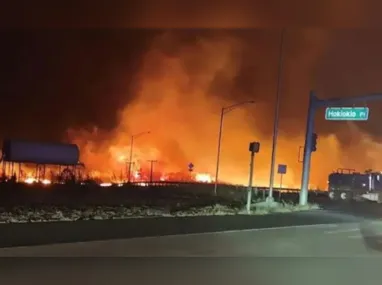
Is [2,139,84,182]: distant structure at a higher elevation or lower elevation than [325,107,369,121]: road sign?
lower

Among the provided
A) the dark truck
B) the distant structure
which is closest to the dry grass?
the dark truck

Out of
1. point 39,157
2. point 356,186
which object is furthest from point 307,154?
point 39,157

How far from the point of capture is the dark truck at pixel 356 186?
50781 millimetres

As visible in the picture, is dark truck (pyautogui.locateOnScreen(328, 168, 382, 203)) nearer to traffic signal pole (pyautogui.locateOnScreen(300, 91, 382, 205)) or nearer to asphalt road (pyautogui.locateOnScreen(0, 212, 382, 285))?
traffic signal pole (pyautogui.locateOnScreen(300, 91, 382, 205))

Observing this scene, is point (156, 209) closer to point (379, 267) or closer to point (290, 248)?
point (290, 248)

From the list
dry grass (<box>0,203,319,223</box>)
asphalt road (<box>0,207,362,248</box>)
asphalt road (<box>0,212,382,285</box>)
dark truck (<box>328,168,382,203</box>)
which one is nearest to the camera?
asphalt road (<box>0,212,382,285</box>)

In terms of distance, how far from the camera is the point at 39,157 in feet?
206

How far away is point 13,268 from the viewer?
1138cm

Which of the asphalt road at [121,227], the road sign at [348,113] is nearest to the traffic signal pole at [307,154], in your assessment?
the road sign at [348,113]

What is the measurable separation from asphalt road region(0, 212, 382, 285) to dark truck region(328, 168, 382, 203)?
3287 centimetres

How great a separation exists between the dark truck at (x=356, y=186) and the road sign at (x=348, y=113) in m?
15.8

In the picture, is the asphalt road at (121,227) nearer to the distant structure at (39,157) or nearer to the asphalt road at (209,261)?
the asphalt road at (209,261)

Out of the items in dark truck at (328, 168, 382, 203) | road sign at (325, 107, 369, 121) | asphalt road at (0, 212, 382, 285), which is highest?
road sign at (325, 107, 369, 121)

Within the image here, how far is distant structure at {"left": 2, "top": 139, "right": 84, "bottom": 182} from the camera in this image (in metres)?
61.2
